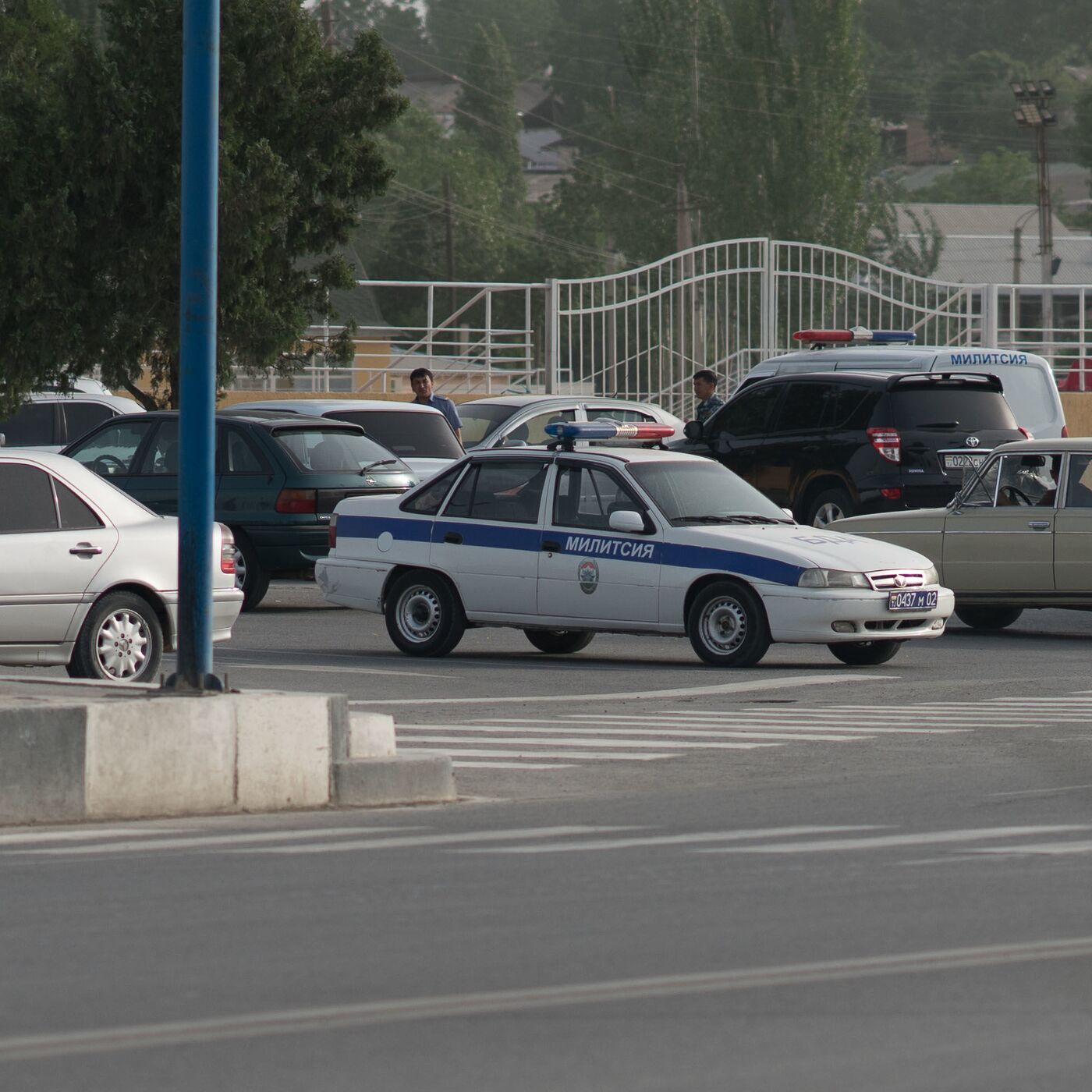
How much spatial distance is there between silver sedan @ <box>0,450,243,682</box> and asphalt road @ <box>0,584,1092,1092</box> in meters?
2.65

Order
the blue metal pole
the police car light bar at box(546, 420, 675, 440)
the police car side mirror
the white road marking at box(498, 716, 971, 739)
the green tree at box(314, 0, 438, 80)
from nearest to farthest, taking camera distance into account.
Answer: the blue metal pole
the white road marking at box(498, 716, 971, 739)
the police car side mirror
the police car light bar at box(546, 420, 675, 440)
the green tree at box(314, 0, 438, 80)

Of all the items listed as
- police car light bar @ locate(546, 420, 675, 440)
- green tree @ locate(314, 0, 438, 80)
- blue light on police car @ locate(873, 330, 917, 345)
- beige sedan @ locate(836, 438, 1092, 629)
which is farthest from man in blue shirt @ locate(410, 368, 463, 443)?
green tree @ locate(314, 0, 438, 80)

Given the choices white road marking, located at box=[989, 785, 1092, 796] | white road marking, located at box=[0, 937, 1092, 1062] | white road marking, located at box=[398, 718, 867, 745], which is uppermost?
white road marking, located at box=[398, 718, 867, 745]

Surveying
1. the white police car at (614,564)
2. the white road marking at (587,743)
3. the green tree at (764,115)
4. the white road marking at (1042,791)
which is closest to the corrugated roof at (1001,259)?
the green tree at (764,115)

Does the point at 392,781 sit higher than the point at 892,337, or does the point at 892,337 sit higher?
the point at 892,337

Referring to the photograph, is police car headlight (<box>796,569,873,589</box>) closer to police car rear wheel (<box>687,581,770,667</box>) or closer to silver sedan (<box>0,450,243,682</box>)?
police car rear wheel (<box>687,581,770,667</box>)

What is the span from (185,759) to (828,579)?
7268 mm

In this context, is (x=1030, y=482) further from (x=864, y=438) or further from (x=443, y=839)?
(x=443, y=839)

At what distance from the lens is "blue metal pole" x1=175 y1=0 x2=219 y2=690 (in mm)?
9617

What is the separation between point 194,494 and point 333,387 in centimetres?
4743

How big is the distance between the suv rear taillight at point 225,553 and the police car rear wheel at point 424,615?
240 centimetres

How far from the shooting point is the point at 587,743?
467 inches

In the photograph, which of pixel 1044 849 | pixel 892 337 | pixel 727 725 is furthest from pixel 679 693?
pixel 892 337

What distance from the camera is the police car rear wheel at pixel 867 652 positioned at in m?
16.5
